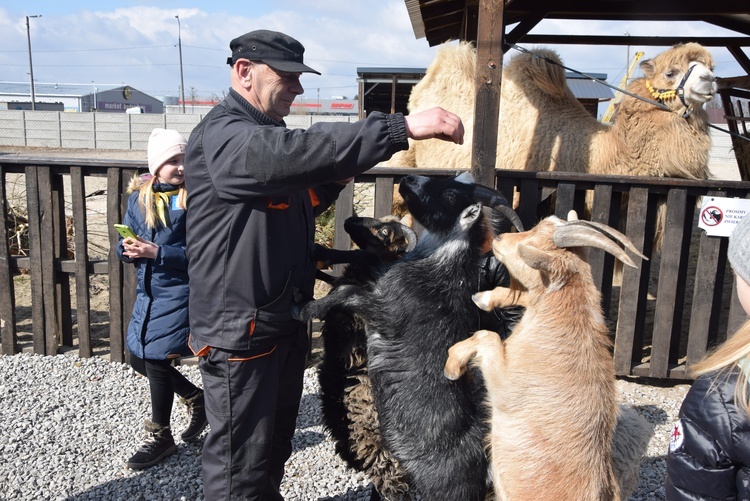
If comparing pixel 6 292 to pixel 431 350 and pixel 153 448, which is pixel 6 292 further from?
pixel 431 350

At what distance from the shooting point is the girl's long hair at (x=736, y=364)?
167 centimetres

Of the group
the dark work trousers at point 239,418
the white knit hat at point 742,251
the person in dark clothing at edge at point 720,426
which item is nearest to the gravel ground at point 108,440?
the dark work trousers at point 239,418

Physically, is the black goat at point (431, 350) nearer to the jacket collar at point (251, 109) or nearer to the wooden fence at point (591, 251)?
the jacket collar at point (251, 109)

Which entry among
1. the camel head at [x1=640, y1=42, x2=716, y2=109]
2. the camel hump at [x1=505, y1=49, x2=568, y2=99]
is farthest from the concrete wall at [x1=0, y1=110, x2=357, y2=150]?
the camel head at [x1=640, y1=42, x2=716, y2=109]

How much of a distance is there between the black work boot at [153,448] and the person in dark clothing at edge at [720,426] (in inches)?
117

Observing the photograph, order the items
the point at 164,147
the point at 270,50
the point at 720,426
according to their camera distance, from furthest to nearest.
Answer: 1. the point at 164,147
2. the point at 270,50
3. the point at 720,426

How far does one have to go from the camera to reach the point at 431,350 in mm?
2580

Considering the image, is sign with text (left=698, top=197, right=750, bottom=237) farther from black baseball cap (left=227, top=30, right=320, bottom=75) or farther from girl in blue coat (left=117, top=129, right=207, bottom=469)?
girl in blue coat (left=117, top=129, right=207, bottom=469)

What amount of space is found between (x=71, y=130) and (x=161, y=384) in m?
32.9

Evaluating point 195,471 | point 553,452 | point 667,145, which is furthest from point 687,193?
point 195,471

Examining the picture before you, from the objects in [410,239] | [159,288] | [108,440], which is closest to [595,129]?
[410,239]

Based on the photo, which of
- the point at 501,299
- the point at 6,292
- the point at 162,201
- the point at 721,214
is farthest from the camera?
the point at 6,292

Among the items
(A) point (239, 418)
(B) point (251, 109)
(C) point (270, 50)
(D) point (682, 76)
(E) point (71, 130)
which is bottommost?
(A) point (239, 418)

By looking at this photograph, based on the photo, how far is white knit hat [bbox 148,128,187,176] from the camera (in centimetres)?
→ 334
